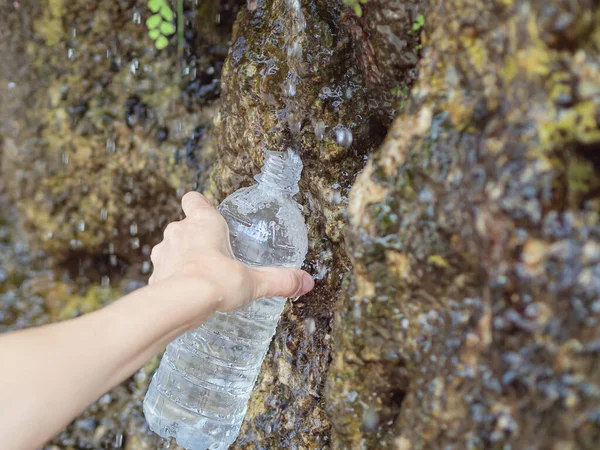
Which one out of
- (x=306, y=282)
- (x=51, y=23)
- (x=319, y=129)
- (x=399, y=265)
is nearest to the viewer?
(x=399, y=265)

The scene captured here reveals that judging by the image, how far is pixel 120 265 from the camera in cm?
329

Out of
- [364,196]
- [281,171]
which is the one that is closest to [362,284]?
[364,196]

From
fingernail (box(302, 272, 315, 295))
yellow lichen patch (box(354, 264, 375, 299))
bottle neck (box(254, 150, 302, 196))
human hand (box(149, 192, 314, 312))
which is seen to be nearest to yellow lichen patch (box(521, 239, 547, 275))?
yellow lichen patch (box(354, 264, 375, 299))

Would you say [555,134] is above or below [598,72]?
below

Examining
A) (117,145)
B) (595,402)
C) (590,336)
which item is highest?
(590,336)

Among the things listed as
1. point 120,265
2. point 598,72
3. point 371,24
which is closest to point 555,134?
point 598,72

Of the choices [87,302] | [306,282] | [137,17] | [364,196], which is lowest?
[87,302]

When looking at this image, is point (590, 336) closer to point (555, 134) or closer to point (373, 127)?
point (555, 134)

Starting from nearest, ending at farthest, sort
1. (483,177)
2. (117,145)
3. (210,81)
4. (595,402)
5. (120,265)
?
1. (595,402)
2. (483,177)
3. (210,81)
4. (117,145)
5. (120,265)

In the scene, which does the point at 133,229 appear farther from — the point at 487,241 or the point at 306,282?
the point at 487,241

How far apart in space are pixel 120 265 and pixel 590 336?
Answer: 2.84 meters

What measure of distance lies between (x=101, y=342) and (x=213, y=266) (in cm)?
39

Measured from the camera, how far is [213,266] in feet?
5.19

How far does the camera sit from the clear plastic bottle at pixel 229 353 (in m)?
2.37
